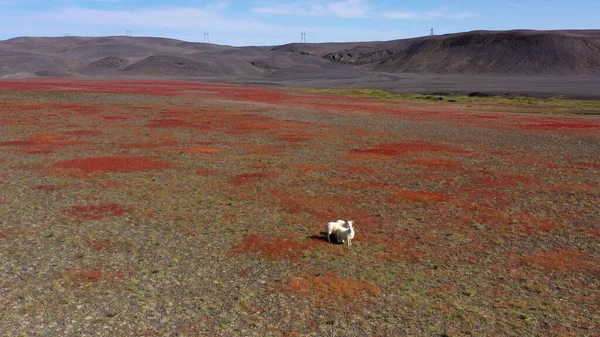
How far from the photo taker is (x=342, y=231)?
11.4 meters

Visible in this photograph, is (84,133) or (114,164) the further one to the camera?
(84,133)

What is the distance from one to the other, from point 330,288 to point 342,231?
7.65ft

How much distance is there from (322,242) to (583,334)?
5.10m

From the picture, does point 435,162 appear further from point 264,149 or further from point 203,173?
point 203,173

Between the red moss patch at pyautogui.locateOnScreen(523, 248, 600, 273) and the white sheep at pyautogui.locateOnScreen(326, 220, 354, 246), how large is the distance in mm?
3205

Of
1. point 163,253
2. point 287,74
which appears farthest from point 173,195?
point 287,74

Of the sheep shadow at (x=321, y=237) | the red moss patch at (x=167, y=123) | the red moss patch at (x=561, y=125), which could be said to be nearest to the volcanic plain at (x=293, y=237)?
the sheep shadow at (x=321, y=237)

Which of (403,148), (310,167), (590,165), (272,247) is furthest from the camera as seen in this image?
(403,148)

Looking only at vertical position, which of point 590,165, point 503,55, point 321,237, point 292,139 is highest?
point 503,55

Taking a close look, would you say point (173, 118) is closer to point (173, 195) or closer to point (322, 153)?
point (322, 153)

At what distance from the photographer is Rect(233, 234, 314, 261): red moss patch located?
10.8 m

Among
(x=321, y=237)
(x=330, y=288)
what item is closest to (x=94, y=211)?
(x=321, y=237)

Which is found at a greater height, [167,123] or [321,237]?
[167,123]

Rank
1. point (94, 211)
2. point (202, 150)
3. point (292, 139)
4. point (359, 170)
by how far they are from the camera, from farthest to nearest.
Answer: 1. point (292, 139)
2. point (202, 150)
3. point (359, 170)
4. point (94, 211)
